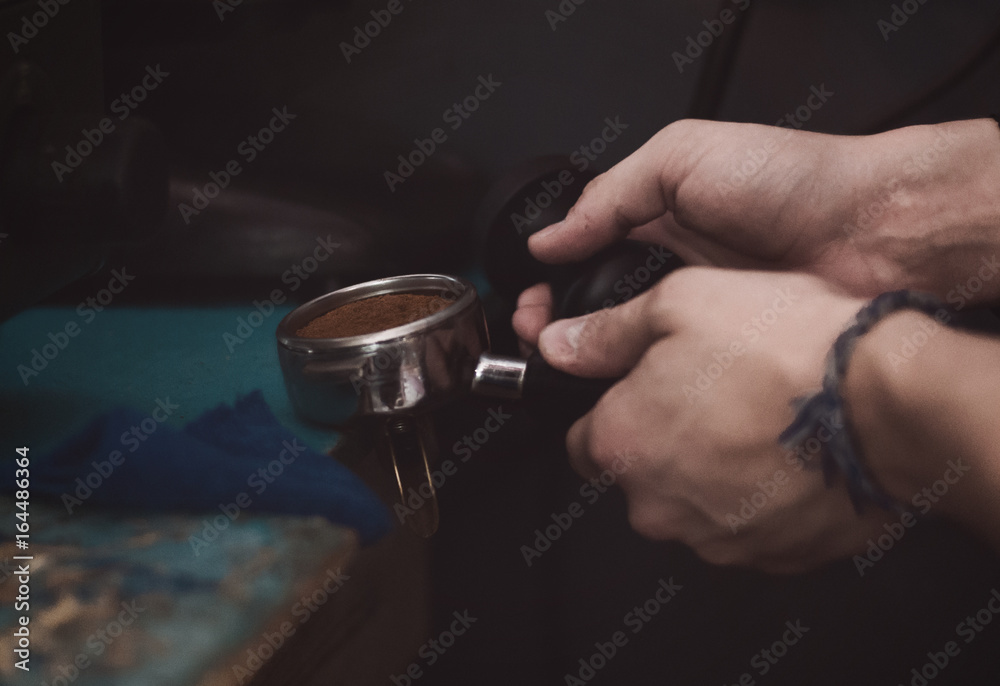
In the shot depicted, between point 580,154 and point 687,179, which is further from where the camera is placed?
point 580,154

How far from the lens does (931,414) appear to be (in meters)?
0.37

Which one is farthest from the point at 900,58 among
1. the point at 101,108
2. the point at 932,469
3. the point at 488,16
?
the point at 101,108

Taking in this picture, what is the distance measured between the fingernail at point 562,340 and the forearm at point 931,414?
7.5 inches

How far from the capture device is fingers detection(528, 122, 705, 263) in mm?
604

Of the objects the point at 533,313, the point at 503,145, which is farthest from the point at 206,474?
the point at 503,145

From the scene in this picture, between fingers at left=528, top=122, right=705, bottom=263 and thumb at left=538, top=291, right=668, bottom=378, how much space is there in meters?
0.10

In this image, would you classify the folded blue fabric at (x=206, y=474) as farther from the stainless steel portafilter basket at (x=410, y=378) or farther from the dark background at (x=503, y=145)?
the dark background at (x=503, y=145)

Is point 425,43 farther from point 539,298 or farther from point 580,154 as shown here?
point 539,298

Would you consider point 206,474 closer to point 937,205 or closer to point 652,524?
point 652,524

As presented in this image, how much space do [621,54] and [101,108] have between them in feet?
1.77

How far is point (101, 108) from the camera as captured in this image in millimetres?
557

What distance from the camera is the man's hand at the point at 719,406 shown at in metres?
0.44

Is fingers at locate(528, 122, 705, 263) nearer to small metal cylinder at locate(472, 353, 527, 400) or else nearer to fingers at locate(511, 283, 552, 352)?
fingers at locate(511, 283, 552, 352)

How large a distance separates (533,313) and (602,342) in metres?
0.14
